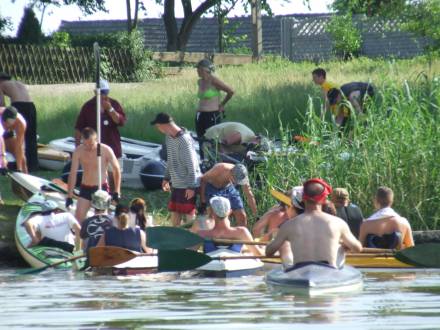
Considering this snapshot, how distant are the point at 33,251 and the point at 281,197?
299 centimetres

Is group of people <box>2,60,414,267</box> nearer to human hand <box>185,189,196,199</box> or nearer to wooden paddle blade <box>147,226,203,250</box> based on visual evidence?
human hand <box>185,189,196,199</box>

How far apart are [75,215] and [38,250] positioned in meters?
0.72

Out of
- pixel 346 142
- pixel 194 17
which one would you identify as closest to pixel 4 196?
pixel 346 142

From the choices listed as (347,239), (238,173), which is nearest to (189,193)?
(238,173)

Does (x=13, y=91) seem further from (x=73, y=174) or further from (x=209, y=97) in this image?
(x=73, y=174)

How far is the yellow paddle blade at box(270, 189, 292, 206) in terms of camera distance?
58.0 feet

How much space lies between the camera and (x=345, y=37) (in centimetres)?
4625

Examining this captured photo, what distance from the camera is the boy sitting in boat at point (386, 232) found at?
16.3m

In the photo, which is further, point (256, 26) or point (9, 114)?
point (256, 26)

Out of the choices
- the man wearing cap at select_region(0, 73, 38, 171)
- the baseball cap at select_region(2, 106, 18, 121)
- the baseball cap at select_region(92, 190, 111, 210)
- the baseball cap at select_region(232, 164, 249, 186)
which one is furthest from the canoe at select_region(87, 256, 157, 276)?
the man wearing cap at select_region(0, 73, 38, 171)

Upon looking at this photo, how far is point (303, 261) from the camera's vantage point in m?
14.1

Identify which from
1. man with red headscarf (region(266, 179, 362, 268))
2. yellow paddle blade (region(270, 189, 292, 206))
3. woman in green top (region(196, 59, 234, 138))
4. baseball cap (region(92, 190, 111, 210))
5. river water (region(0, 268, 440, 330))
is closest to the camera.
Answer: river water (region(0, 268, 440, 330))

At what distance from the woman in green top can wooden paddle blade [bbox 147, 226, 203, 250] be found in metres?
5.37

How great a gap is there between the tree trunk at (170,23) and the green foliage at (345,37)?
4.88m
